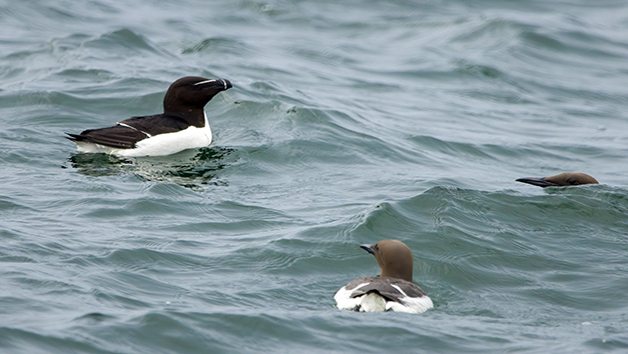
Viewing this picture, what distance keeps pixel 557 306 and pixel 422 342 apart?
5.36ft

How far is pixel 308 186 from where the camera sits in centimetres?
1019

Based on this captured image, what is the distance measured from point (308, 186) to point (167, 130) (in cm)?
209

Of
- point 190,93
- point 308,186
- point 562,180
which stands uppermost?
point 190,93

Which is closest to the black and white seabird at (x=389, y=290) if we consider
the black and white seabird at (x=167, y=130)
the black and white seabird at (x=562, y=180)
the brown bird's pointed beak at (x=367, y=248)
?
the brown bird's pointed beak at (x=367, y=248)

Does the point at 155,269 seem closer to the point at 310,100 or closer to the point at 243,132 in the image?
the point at 243,132

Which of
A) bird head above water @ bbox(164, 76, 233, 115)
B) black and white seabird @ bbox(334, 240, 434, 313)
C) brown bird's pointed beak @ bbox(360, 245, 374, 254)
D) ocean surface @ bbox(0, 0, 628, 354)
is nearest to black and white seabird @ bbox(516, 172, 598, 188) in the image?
ocean surface @ bbox(0, 0, 628, 354)

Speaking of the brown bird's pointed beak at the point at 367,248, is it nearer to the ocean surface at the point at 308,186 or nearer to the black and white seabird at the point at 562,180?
the ocean surface at the point at 308,186

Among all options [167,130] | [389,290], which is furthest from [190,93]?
[389,290]

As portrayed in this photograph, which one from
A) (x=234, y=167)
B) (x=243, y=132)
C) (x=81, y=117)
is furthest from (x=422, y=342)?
(x=81, y=117)

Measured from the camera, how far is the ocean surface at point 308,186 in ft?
20.4

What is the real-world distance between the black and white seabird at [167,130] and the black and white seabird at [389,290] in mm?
4430

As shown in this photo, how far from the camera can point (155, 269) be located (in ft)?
23.8

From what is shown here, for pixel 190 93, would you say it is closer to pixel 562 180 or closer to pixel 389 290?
pixel 562 180

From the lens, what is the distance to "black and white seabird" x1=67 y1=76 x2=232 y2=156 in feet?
35.2
